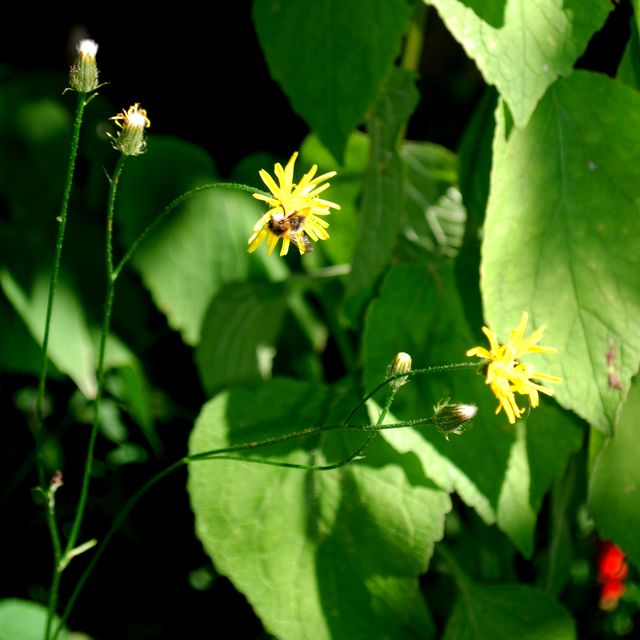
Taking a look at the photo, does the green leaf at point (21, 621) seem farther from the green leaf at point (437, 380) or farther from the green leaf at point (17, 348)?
the green leaf at point (437, 380)

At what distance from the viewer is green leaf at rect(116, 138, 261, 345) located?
1.17 m

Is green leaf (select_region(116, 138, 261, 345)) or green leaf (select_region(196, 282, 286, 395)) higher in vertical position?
green leaf (select_region(116, 138, 261, 345))

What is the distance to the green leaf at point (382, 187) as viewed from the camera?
1004 millimetres

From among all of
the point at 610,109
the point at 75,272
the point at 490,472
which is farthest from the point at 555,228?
the point at 75,272

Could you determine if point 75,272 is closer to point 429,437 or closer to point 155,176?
point 155,176

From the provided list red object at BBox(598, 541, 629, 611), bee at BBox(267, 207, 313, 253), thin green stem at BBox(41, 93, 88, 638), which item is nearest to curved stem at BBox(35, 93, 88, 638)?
thin green stem at BBox(41, 93, 88, 638)

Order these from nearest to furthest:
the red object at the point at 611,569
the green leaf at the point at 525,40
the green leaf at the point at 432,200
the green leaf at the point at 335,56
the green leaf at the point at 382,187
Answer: the green leaf at the point at 525,40 → the green leaf at the point at 335,56 → the green leaf at the point at 382,187 → the green leaf at the point at 432,200 → the red object at the point at 611,569

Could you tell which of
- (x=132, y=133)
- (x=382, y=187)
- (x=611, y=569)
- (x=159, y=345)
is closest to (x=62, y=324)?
(x=159, y=345)

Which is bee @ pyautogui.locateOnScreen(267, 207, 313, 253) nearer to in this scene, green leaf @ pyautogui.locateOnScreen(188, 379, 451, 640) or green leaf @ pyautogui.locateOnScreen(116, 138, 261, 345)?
green leaf @ pyautogui.locateOnScreen(188, 379, 451, 640)

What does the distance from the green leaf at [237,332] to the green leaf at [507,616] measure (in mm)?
354

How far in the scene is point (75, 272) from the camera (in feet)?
4.02

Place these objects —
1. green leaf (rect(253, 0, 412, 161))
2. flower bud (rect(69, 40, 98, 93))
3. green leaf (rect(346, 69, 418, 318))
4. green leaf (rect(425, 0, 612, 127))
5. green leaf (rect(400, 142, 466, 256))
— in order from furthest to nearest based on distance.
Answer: green leaf (rect(400, 142, 466, 256))
green leaf (rect(346, 69, 418, 318))
green leaf (rect(253, 0, 412, 161))
green leaf (rect(425, 0, 612, 127))
flower bud (rect(69, 40, 98, 93))

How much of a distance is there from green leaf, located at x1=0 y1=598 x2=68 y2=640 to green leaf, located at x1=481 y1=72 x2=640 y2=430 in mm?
555

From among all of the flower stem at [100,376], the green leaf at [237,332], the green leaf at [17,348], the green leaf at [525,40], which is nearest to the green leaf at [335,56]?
the green leaf at [525,40]
